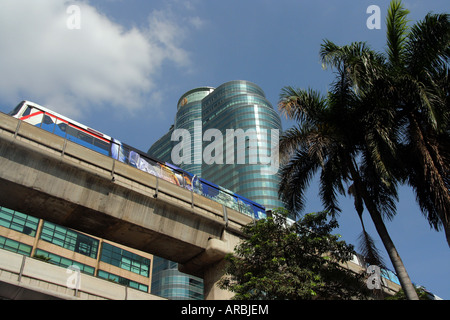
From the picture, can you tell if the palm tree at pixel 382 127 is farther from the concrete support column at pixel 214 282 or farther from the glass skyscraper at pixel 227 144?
the glass skyscraper at pixel 227 144

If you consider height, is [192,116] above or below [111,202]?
above

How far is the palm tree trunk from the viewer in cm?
1235

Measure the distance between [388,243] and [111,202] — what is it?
1052 cm

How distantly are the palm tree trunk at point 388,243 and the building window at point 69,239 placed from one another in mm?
54332

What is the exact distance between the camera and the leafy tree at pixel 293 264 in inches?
497

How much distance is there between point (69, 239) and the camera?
62.0m

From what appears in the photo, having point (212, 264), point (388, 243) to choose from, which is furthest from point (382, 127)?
point (212, 264)

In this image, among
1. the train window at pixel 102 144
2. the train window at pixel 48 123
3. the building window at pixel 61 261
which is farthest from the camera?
the building window at pixel 61 261

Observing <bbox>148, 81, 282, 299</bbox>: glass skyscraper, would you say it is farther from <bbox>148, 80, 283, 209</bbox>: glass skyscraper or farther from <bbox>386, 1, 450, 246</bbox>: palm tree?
<bbox>386, 1, 450, 246</bbox>: palm tree

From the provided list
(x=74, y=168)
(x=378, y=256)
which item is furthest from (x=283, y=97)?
(x=74, y=168)

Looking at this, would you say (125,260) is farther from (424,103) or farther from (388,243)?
(424,103)

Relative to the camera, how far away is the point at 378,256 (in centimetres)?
1523

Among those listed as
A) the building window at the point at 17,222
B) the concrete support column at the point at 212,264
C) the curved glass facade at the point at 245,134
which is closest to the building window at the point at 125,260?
the building window at the point at 17,222
